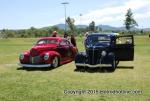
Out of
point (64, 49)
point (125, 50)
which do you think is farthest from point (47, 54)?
point (125, 50)

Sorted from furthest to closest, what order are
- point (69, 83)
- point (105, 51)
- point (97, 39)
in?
point (97, 39), point (105, 51), point (69, 83)

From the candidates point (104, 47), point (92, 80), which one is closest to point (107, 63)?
point (104, 47)

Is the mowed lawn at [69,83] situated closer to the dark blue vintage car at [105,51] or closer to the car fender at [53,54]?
the dark blue vintage car at [105,51]

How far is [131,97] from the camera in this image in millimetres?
10055

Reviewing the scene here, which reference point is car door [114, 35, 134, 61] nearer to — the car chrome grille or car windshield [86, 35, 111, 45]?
car windshield [86, 35, 111, 45]

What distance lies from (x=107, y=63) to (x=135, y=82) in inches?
132

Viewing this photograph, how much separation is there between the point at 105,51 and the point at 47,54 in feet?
8.99

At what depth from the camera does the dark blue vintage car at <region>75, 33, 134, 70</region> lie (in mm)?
16016

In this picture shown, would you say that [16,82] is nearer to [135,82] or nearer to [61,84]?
[61,84]

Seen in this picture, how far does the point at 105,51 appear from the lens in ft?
53.7

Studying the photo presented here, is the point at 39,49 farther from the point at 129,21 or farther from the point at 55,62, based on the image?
the point at 129,21

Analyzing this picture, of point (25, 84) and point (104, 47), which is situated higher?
point (104, 47)

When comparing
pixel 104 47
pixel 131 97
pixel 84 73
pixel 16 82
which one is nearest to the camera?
pixel 131 97

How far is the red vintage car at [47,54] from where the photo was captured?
1698cm
